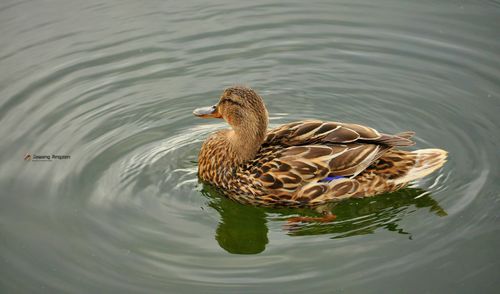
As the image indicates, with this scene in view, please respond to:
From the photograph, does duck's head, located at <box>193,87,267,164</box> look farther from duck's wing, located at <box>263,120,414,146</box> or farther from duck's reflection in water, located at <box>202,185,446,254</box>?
duck's reflection in water, located at <box>202,185,446,254</box>

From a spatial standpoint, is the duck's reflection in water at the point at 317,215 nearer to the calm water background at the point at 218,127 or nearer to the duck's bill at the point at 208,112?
the calm water background at the point at 218,127

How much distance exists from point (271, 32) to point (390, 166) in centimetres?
434

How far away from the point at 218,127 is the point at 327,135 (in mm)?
2101

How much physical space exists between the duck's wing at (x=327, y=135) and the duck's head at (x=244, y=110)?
0.85ft

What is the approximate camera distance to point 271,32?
438 inches

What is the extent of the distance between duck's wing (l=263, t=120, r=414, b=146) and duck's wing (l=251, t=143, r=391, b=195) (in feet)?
0.27

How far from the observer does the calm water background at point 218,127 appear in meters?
6.62

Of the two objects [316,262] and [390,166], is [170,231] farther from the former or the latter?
[390,166]

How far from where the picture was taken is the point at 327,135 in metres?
7.46

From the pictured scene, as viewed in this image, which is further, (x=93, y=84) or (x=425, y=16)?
(x=425, y=16)

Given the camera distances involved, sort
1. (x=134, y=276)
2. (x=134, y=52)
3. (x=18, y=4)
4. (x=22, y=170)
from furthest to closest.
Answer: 1. (x=18, y=4)
2. (x=134, y=52)
3. (x=22, y=170)
4. (x=134, y=276)

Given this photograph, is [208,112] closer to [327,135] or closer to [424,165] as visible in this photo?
[327,135]

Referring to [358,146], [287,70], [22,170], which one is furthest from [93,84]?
[358,146]

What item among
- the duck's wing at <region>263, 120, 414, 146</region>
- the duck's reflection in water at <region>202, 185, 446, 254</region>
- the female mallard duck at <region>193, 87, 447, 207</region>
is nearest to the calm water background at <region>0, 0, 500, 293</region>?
the duck's reflection in water at <region>202, 185, 446, 254</region>
